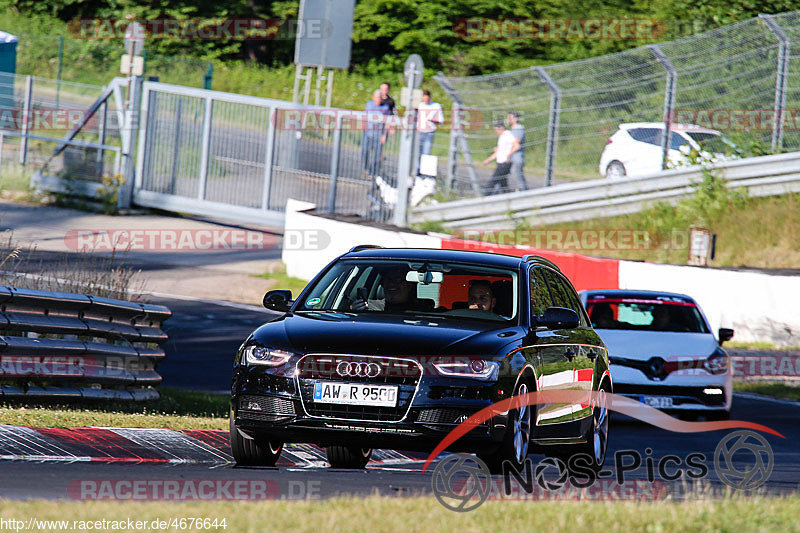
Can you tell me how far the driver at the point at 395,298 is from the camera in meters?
9.05

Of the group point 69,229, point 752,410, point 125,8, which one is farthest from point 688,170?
point 125,8

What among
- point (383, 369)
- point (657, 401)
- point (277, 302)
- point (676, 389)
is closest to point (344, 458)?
point (277, 302)

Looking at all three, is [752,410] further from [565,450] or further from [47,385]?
[47,385]

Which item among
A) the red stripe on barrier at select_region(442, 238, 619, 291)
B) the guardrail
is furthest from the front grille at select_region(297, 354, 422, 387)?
the guardrail

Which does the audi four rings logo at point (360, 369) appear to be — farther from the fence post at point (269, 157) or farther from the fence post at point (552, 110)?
the fence post at point (269, 157)

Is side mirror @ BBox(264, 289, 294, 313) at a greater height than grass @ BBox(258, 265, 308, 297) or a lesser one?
greater

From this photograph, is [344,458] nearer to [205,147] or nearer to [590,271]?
[590,271]

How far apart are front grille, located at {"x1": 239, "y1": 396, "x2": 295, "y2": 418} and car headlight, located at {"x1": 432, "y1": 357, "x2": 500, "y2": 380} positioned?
91cm

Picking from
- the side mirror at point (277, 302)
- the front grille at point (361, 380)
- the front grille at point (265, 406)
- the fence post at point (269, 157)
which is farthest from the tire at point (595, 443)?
the fence post at point (269, 157)

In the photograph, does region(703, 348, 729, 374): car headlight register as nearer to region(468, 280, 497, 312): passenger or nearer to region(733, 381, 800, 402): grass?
region(733, 381, 800, 402): grass

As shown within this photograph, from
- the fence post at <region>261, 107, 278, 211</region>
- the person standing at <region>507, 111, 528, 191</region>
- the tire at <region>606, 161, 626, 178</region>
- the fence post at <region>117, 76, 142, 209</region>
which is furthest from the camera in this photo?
the fence post at <region>117, 76, 142, 209</region>

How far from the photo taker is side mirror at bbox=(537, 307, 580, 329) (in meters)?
8.83

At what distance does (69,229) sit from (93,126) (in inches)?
163

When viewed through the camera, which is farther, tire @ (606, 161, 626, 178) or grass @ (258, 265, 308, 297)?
tire @ (606, 161, 626, 178)
